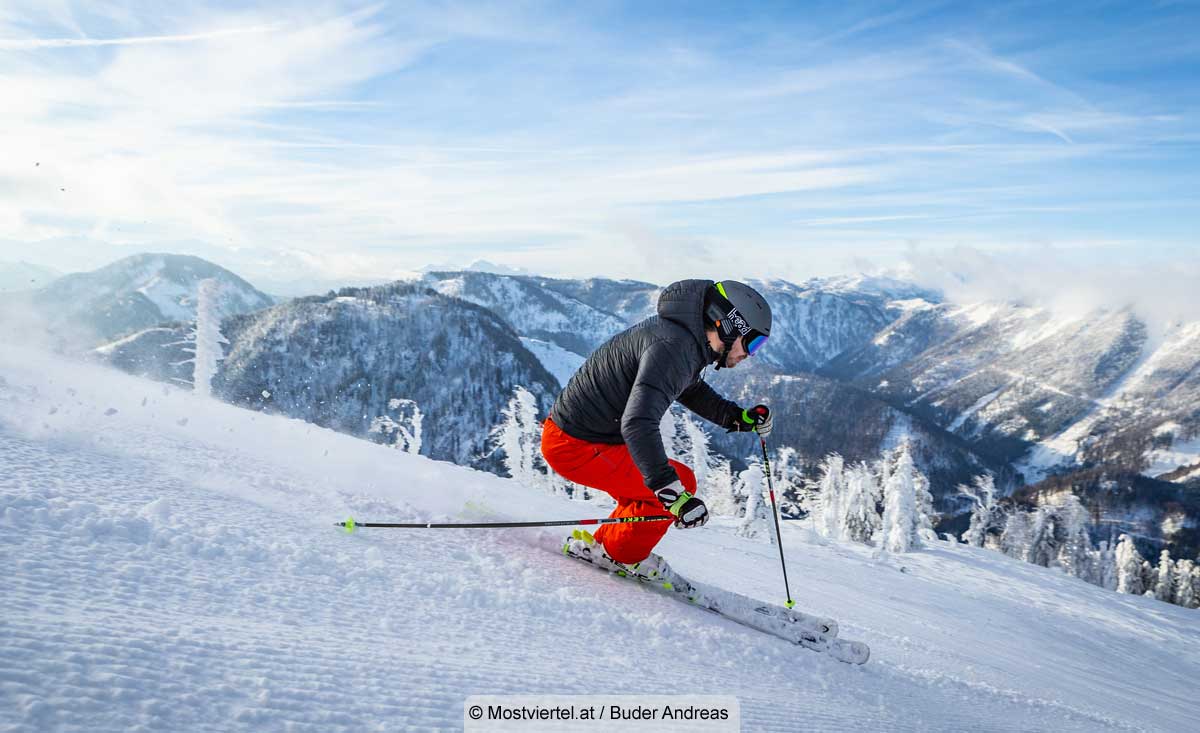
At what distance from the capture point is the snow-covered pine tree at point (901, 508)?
128 feet

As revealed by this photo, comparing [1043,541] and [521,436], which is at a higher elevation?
[521,436]

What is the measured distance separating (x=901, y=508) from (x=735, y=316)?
4155 cm

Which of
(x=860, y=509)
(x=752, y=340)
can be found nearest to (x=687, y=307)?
(x=752, y=340)

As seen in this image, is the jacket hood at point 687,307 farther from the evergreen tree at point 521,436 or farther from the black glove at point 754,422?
the evergreen tree at point 521,436

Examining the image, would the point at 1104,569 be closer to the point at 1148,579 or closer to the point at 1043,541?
the point at 1148,579

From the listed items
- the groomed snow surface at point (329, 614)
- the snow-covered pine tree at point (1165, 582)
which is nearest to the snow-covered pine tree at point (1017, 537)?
the snow-covered pine tree at point (1165, 582)

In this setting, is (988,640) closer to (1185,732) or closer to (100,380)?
(1185,732)

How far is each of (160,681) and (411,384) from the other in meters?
168

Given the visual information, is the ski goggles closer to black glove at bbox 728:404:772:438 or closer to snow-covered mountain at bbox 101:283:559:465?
black glove at bbox 728:404:772:438

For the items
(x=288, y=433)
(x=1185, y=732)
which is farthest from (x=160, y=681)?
(x=1185, y=732)

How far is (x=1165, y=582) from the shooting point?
211ft

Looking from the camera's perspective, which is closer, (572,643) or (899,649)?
(572,643)

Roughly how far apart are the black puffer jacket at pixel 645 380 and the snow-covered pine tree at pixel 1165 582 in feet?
274

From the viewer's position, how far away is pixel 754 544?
12023 millimetres
